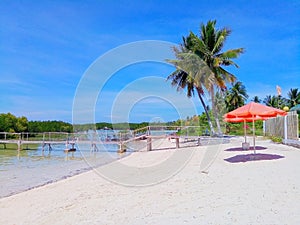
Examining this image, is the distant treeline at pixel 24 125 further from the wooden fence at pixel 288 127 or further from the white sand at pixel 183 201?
the white sand at pixel 183 201

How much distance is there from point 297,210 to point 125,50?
922cm

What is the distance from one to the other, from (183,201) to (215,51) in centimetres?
2039

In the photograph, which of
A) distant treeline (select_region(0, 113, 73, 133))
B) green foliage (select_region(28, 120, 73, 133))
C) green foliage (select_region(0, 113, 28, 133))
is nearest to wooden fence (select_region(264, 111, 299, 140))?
distant treeline (select_region(0, 113, 73, 133))

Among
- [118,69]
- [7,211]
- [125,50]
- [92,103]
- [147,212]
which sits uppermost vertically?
[125,50]

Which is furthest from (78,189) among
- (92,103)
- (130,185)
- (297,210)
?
(297,210)

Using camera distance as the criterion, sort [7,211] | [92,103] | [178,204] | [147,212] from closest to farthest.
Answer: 1. [147,212]
2. [178,204]
3. [7,211]
4. [92,103]

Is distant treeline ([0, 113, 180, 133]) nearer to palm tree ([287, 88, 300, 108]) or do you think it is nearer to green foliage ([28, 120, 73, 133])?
green foliage ([28, 120, 73, 133])

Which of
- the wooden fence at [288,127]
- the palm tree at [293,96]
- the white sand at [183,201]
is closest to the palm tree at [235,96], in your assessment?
the palm tree at [293,96]

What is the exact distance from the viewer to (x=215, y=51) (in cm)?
2384

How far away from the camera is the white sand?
4423 millimetres

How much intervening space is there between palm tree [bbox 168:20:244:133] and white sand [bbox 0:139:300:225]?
15543 millimetres

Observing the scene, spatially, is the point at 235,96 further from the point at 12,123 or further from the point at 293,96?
the point at 12,123

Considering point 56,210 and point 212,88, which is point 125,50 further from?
point 212,88

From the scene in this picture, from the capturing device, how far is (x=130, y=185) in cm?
768
